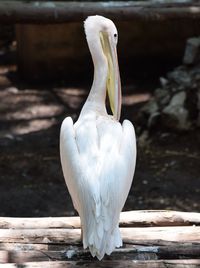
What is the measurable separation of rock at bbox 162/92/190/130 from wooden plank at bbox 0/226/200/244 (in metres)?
3.67

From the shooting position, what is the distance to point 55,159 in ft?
22.5

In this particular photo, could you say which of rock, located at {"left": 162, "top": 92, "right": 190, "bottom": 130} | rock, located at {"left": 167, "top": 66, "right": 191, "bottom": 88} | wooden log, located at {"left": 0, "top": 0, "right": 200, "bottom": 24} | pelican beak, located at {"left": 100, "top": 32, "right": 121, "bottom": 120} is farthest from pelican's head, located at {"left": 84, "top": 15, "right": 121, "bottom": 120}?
rock, located at {"left": 167, "top": 66, "right": 191, "bottom": 88}

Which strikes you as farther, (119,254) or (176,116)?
(176,116)

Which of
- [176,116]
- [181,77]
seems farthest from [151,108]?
[181,77]

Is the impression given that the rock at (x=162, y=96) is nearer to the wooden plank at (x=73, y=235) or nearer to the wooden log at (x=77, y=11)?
the wooden log at (x=77, y=11)

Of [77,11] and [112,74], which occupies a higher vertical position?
[112,74]

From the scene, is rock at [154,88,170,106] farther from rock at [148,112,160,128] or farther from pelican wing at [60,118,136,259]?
pelican wing at [60,118,136,259]

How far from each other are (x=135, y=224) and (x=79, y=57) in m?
6.18

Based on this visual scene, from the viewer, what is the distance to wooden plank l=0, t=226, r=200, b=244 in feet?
11.4

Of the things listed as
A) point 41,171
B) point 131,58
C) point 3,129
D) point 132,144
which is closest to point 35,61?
point 131,58

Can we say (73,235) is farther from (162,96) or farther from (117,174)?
(162,96)

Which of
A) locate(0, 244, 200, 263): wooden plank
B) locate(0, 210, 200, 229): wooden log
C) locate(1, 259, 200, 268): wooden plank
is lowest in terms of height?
locate(0, 210, 200, 229): wooden log

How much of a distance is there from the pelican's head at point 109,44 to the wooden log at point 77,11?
1.39 meters

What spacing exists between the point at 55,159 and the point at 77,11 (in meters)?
2.15
